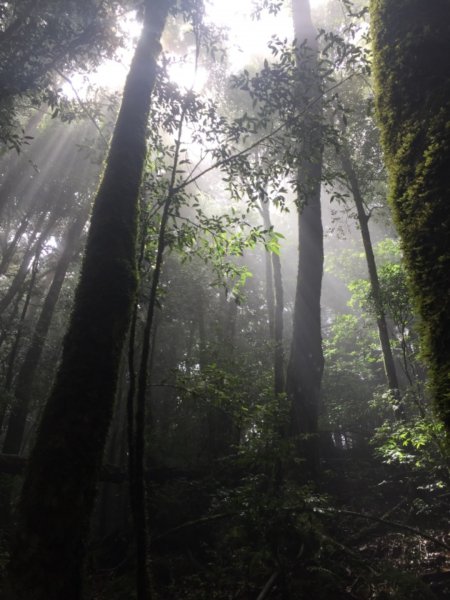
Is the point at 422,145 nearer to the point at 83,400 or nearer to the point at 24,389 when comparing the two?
the point at 83,400

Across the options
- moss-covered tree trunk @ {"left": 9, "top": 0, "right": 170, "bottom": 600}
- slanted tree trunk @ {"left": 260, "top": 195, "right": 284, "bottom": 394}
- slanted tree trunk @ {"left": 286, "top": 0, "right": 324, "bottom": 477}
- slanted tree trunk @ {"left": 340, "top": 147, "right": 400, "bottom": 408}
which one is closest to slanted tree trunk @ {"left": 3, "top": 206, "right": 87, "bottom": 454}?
slanted tree trunk @ {"left": 260, "top": 195, "right": 284, "bottom": 394}

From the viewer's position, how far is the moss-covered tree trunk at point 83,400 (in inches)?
102

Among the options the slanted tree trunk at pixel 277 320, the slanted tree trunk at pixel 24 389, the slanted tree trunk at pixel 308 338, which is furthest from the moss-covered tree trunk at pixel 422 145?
the slanted tree trunk at pixel 24 389

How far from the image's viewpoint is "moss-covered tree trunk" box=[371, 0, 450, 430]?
1391 millimetres

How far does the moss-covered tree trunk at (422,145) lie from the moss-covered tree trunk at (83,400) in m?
2.47

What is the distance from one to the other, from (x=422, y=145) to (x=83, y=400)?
275 cm

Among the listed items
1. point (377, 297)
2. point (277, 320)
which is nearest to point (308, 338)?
point (377, 297)

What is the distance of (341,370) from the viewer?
21469 mm

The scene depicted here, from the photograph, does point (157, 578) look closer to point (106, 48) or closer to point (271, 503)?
point (271, 503)

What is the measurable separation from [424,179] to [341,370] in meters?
21.1

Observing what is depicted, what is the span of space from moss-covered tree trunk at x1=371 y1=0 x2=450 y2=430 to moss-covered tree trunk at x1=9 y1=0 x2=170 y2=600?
2.47 metres

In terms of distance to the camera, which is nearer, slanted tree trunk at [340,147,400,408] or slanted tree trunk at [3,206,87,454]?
slanted tree trunk at [340,147,400,408]

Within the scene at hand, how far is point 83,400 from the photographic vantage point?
10.1 ft

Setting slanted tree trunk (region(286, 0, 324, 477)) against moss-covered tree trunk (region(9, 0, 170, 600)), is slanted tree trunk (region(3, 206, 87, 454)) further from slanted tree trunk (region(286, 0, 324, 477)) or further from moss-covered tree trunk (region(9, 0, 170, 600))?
moss-covered tree trunk (region(9, 0, 170, 600))
